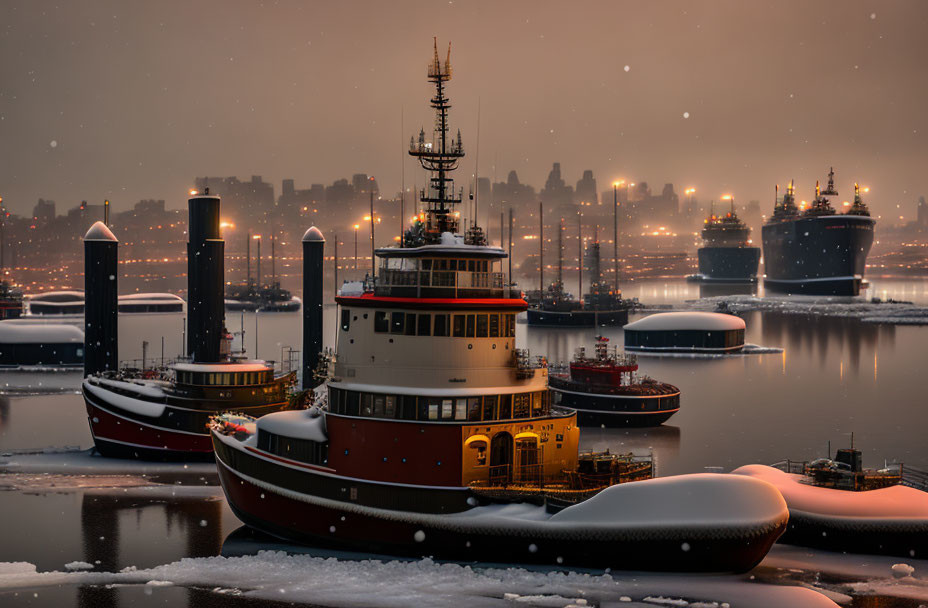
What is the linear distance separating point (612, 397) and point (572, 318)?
6594 centimetres

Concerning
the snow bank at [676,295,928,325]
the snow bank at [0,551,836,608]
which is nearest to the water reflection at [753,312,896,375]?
the snow bank at [676,295,928,325]

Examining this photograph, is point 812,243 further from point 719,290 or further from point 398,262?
point 398,262

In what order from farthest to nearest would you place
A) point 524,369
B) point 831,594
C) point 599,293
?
point 599,293 < point 524,369 < point 831,594

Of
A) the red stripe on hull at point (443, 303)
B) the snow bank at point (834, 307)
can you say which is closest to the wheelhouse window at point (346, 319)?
the red stripe on hull at point (443, 303)

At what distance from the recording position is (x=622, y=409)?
42344mm

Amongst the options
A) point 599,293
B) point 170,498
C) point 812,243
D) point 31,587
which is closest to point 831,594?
point 31,587

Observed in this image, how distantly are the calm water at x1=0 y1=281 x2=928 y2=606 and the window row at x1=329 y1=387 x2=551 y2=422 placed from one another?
16.7 feet

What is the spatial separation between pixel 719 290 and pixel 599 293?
86666 mm

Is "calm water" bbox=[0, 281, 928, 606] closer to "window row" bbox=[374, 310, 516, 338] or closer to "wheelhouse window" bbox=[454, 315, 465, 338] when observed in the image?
"window row" bbox=[374, 310, 516, 338]

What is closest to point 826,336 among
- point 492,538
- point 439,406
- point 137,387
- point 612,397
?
point 612,397

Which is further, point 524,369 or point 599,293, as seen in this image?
point 599,293

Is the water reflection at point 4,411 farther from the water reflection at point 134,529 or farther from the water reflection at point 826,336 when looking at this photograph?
the water reflection at point 826,336

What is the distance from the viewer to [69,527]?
2581 centimetres

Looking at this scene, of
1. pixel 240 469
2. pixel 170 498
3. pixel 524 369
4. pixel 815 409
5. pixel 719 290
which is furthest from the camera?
pixel 719 290
